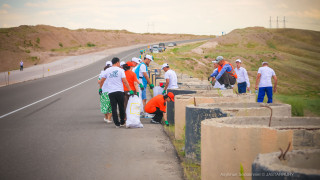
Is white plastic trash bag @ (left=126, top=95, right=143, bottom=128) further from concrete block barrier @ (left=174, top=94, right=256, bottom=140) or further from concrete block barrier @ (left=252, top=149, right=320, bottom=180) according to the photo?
concrete block barrier @ (left=252, top=149, right=320, bottom=180)

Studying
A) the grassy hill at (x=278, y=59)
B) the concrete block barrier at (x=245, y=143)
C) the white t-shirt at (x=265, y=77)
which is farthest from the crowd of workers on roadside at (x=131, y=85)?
the concrete block barrier at (x=245, y=143)

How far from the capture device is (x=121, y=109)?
11.7 m

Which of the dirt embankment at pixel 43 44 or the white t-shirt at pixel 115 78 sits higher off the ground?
the dirt embankment at pixel 43 44

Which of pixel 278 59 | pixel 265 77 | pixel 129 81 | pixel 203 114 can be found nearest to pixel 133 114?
pixel 129 81

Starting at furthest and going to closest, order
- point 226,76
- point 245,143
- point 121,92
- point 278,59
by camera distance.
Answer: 1. point 278,59
2. point 226,76
3. point 121,92
4. point 245,143

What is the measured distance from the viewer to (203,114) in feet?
22.6

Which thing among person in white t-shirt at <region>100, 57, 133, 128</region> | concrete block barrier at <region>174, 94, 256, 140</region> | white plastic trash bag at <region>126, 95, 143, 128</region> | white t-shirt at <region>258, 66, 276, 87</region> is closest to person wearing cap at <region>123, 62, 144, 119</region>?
person in white t-shirt at <region>100, 57, 133, 128</region>

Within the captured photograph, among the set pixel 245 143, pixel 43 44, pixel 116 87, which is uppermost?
pixel 43 44

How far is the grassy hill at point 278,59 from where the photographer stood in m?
36.8

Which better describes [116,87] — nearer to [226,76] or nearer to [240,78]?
[226,76]

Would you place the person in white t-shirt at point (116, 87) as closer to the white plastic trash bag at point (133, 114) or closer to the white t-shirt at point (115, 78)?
the white t-shirt at point (115, 78)

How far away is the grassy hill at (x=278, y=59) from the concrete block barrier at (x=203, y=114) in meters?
10.9

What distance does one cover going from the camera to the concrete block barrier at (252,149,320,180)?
124 inches

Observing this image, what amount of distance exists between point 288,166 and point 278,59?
77.5m
